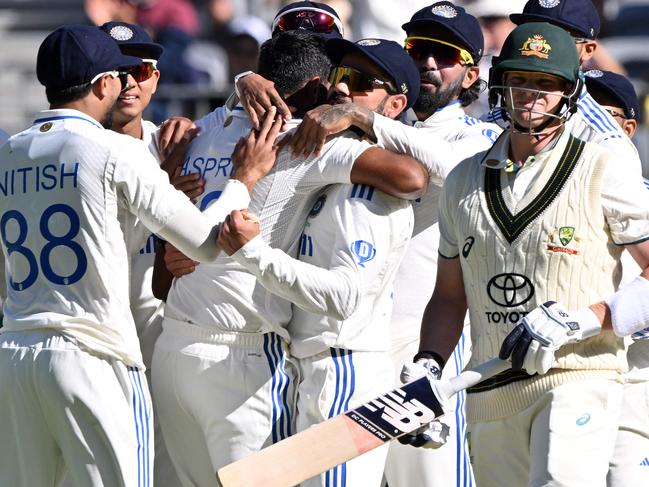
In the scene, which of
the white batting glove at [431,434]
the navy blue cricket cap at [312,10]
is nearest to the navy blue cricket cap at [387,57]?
the navy blue cricket cap at [312,10]

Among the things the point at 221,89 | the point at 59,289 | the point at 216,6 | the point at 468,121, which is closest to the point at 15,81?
the point at 216,6

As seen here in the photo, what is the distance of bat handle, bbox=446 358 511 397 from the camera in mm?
4562

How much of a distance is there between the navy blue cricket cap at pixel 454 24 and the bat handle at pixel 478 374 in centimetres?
206

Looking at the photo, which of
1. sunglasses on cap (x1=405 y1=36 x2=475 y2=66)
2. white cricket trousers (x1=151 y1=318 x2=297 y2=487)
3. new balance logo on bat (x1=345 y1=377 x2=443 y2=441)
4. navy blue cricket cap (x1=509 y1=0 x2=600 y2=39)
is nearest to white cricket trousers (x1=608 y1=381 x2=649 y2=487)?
new balance logo on bat (x1=345 y1=377 x2=443 y2=441)

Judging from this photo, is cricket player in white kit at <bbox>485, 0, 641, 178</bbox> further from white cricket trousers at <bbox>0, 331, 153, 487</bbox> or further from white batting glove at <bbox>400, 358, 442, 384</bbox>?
white cricket trousers at <bbox>0, 331, 153, 487</bbox>

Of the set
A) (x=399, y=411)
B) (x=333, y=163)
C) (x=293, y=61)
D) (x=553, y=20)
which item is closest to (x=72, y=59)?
(x=293, y=61)

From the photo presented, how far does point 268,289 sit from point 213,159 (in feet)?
2.17

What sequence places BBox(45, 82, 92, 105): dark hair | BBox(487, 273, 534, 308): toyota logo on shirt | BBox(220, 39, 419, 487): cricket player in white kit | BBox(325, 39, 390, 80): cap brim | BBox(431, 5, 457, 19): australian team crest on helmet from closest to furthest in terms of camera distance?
BBox(487, 273, 534, 308): toyota logo on shirt
BBox(45, 82, 92, 105): dark hair
BBox(220, 39, 419, 487): cricket player in white kit
BBox(325, 39, 390, 80): cap brim
BBox(431, 5, 457, 19): australian team crest on helmet

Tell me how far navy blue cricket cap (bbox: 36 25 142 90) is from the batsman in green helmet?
134cm

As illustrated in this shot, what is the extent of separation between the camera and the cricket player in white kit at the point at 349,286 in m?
4.97

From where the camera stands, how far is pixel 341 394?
509 cm

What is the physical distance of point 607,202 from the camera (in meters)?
4.57

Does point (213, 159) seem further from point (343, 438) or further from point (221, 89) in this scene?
point (221, 89)

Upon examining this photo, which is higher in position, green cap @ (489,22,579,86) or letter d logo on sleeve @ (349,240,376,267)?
green cap @ (489,22,579,86)
